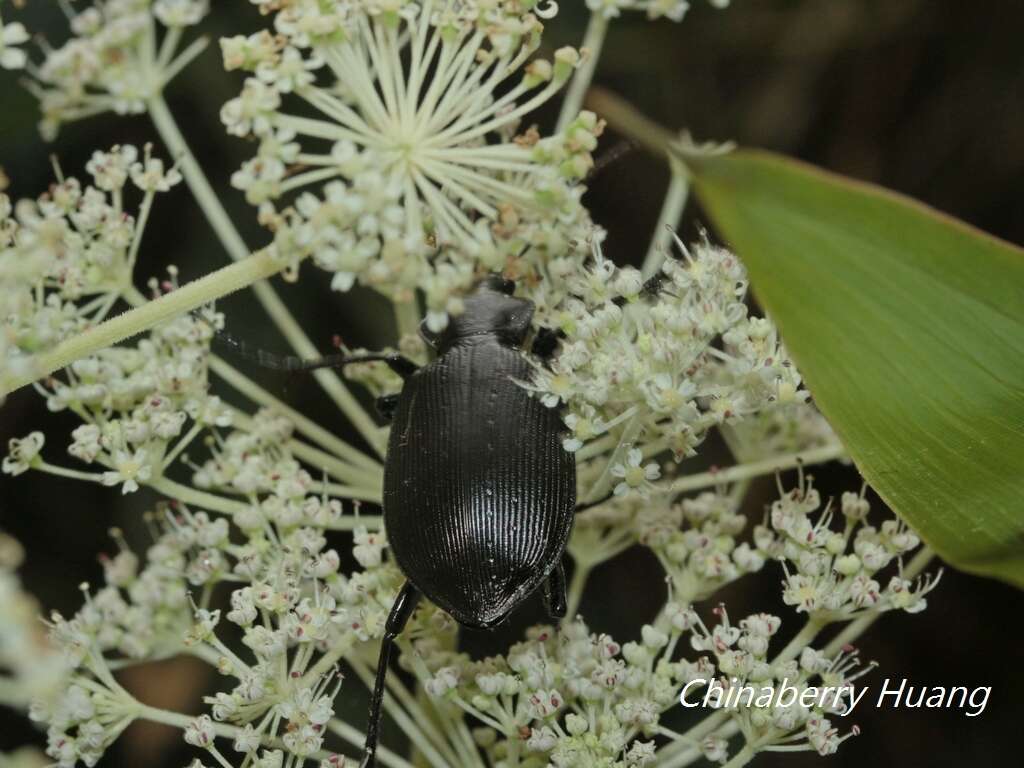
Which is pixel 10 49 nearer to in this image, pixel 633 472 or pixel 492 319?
pixel 492 319

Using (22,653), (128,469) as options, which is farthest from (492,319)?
(22,653)

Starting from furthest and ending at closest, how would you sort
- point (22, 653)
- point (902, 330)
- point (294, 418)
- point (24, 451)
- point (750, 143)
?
1. point (750, 143)
2. point (294, 418)
3. point (24, 451)
4. point (902, 330)
5. point (22, 653)

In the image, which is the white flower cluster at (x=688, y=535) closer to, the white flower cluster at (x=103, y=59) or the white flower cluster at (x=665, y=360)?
the white flower cluster at (x=665, y=360)

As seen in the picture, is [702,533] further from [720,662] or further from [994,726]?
[994,726]

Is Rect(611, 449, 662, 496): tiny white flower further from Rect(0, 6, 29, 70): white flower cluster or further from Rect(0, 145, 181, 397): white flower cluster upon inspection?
Rect(0, 6, 29, 70): white flower cluster

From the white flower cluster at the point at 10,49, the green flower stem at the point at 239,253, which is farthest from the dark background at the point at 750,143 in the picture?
the white flower cluster at the point at 10,49

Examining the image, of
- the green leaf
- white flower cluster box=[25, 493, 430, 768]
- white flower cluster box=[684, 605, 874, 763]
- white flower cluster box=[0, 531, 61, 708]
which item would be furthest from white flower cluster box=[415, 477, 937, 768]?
white flower cluster box=[0, 531, 61, 708]

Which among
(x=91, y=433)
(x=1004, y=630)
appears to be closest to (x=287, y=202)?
(x=91, y=433)
